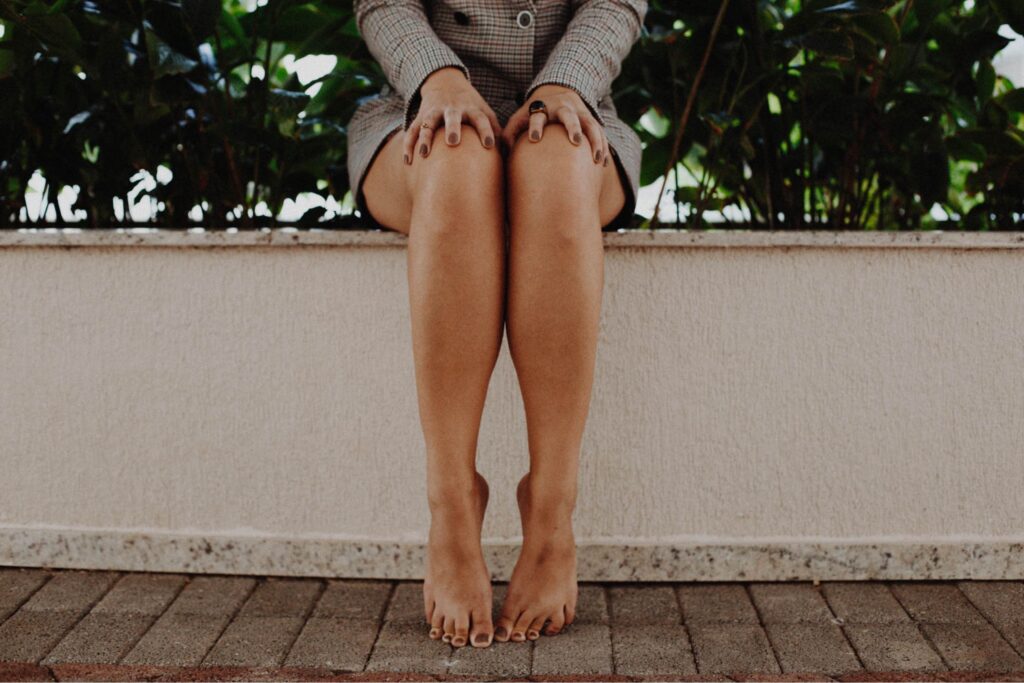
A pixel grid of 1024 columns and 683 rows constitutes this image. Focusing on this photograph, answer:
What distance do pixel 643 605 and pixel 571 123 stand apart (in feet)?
2.36

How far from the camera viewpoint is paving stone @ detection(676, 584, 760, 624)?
52.2 inches

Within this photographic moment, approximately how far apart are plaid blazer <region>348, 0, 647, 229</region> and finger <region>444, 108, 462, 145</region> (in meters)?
0.14

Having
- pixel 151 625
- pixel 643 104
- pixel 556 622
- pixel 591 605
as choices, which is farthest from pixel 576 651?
pixel 643 104

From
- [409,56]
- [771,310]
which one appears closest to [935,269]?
[771,310]

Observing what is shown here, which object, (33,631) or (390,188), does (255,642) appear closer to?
(33,631)

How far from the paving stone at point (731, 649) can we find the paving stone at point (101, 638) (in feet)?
2.51

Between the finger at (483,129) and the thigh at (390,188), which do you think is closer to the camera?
the finger at (483,129)

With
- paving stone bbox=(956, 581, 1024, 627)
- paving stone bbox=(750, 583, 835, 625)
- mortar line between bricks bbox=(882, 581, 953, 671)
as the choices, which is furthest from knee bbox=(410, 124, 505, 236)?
paving stone bbox=(956, 581, 1024, 627)

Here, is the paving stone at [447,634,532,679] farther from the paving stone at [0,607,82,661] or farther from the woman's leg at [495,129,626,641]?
the paving stone at [0,607,82,661]

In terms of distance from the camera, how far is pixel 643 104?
5.87 feet

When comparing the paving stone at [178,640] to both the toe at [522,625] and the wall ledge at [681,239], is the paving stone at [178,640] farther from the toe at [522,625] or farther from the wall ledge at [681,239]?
the wall ledge at [681,239]

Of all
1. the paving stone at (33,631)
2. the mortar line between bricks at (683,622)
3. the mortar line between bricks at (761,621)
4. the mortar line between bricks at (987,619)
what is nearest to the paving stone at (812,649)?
the mortar line between bricks at (761,621)

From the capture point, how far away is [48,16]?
4.56ft

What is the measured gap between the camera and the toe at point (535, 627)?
1250mm
